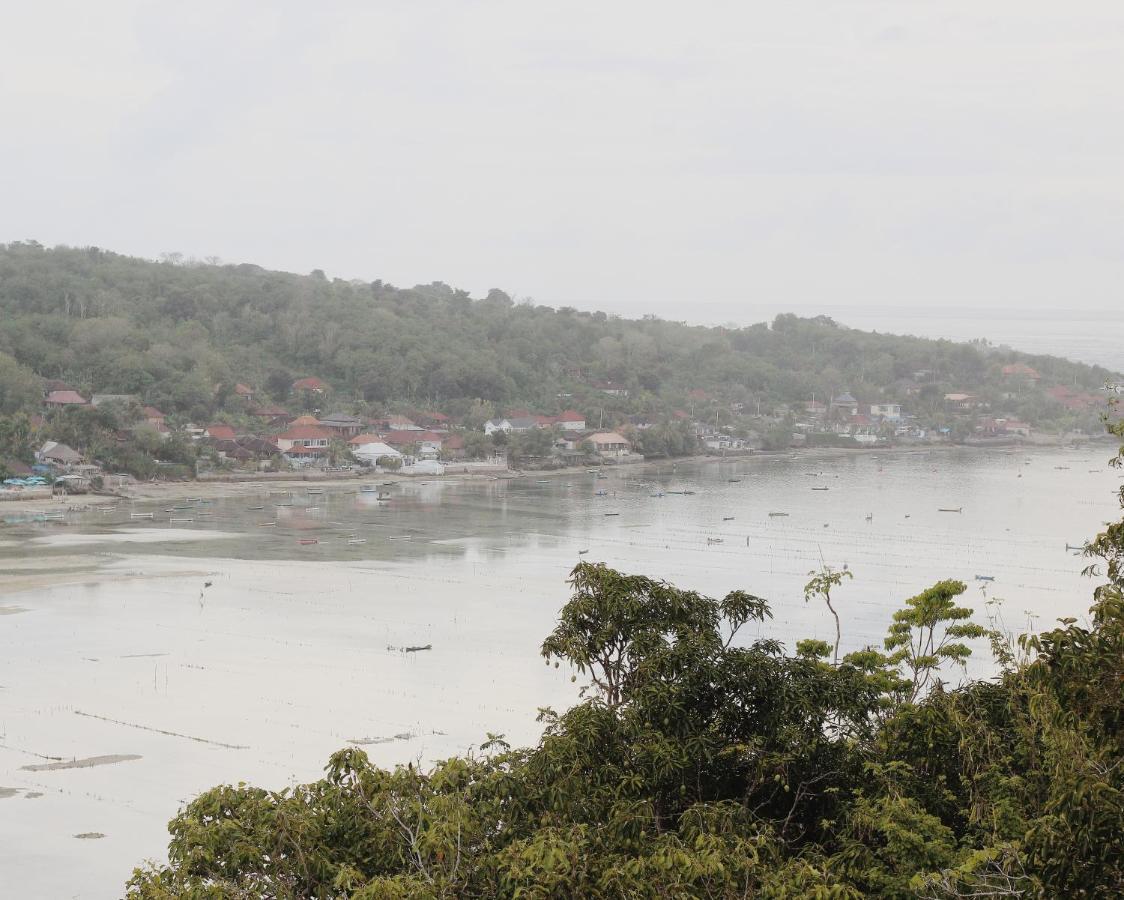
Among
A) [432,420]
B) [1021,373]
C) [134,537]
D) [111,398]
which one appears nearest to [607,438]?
[432,420]

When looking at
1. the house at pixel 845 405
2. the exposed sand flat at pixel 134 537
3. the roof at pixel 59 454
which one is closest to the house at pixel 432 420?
the roof at pixel 59 454

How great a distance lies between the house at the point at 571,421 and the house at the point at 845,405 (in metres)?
17.3

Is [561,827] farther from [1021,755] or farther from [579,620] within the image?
[1021,755]

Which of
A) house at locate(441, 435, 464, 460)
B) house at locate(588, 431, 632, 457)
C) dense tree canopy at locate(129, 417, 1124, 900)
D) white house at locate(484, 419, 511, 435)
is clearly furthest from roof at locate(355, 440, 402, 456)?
dense tree canopy at locate(129, 417, 1124, 900)

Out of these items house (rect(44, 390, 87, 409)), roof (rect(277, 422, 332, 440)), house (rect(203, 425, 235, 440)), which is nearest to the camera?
house (rect(44, 390, 87, 409))

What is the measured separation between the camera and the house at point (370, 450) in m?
44.4

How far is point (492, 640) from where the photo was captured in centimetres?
1795

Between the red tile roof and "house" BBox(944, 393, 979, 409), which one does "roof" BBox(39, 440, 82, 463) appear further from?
"house" BBox(944, 393, 979, 409)

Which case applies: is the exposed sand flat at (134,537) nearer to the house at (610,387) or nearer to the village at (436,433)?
the village at (436,433)

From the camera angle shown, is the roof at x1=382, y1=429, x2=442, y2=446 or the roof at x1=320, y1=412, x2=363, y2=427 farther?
the roof at x1=320, y1=412, x2=363, y2=427

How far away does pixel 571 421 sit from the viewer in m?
53.1

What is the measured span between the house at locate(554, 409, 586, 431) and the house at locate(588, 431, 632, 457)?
2.11 metres

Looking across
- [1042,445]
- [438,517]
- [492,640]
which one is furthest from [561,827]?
[1042,445]

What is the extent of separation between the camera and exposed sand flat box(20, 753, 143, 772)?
11992mm
